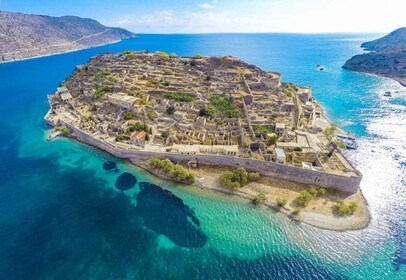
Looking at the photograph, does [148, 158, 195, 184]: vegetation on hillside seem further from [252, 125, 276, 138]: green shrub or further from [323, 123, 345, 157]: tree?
[323, 123, 345, 157]: tree

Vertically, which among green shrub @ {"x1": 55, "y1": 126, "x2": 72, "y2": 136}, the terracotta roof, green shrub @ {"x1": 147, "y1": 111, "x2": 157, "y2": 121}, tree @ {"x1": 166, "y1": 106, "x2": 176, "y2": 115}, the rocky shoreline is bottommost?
the rocky shoreline

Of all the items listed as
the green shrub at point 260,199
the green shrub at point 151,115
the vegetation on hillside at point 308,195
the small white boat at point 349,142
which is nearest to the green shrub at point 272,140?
the vegetation on hillside at point 308,195

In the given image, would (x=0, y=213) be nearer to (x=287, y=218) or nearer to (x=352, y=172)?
(x=287, y=218)

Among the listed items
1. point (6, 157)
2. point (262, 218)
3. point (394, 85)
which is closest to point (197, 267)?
point (262, 218)

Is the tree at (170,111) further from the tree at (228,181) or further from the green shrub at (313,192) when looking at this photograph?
the green shrub at (313,192)

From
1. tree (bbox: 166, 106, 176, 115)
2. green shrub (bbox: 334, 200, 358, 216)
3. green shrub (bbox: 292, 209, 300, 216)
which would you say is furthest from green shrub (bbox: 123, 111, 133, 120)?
green shrub (bbox: 334, 200, 358, 216)

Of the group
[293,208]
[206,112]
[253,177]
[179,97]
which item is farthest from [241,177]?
[179,97]
